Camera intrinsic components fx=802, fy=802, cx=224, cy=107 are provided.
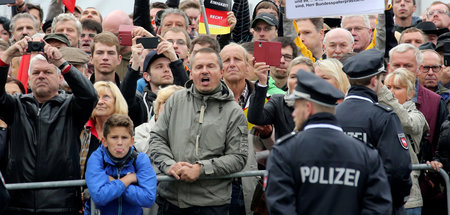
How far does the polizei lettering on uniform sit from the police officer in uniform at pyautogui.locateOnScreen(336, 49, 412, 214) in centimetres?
103

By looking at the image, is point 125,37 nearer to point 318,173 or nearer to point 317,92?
point 317,92

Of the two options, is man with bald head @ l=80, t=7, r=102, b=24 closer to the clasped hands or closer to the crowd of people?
the crowd of people

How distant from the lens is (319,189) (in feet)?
17.1

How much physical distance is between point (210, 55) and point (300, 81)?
227 centimetres

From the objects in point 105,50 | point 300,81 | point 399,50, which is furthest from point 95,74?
point 300,81

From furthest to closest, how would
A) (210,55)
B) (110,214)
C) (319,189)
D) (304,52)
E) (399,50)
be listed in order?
(304,52), (399,50), (210,55), (110,214), (319,189)

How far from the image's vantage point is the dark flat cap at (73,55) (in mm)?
8750

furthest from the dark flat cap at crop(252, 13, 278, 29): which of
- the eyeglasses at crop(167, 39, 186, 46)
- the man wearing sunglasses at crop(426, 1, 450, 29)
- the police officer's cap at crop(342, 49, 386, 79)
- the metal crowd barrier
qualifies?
the police officer's cap at crop(342, 49, 386, 79)

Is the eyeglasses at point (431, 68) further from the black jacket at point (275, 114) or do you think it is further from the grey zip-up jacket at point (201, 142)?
the grey zip-up jacket at point (201, 142)

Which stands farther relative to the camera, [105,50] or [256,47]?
[105,50]

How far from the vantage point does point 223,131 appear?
282 inches

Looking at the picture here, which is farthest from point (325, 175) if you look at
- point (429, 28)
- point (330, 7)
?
point (429, 28)

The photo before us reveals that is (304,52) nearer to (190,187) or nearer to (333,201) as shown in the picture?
(190,187)

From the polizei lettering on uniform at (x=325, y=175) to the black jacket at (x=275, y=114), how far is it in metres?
2.04
